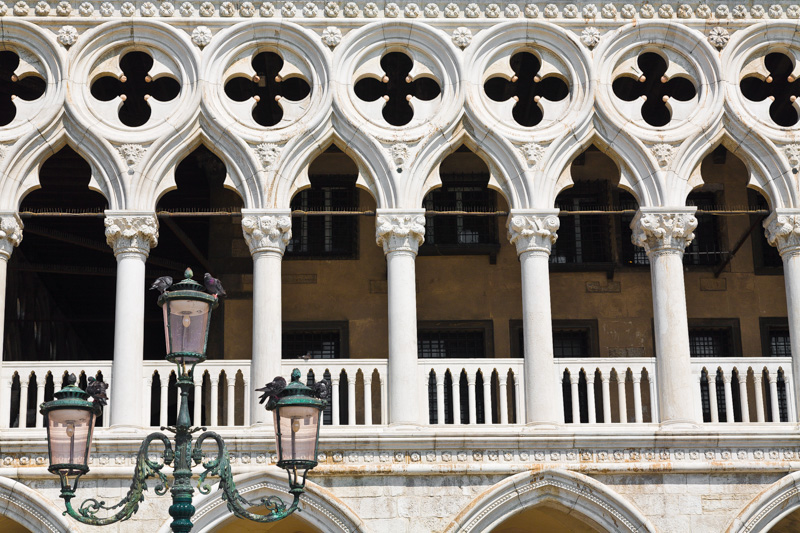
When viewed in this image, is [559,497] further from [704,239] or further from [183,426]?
[183,426]

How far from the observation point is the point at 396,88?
1955cm

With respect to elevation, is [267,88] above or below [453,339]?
above

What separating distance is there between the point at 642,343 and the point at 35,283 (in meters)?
9.32

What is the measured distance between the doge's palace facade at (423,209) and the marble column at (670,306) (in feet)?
0.08

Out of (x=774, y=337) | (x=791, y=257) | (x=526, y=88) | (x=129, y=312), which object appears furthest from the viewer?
(x=774, y=337)

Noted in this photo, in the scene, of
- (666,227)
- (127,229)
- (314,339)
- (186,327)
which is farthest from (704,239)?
(186,327)

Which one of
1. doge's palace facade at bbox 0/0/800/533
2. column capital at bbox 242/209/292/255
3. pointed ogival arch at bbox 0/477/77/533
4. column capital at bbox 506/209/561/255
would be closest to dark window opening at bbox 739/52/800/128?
doge's palace facade at bbox 0/0/800/533

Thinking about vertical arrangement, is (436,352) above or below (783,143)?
below

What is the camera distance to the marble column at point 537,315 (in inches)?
656

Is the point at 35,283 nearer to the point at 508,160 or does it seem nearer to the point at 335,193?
the point at 335,193

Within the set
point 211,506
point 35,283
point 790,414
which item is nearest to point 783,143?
point 790,414

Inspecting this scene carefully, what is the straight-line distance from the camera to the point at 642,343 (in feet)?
66.3

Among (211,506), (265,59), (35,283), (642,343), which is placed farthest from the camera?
(35,283)

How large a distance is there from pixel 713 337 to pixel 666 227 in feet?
12.2
